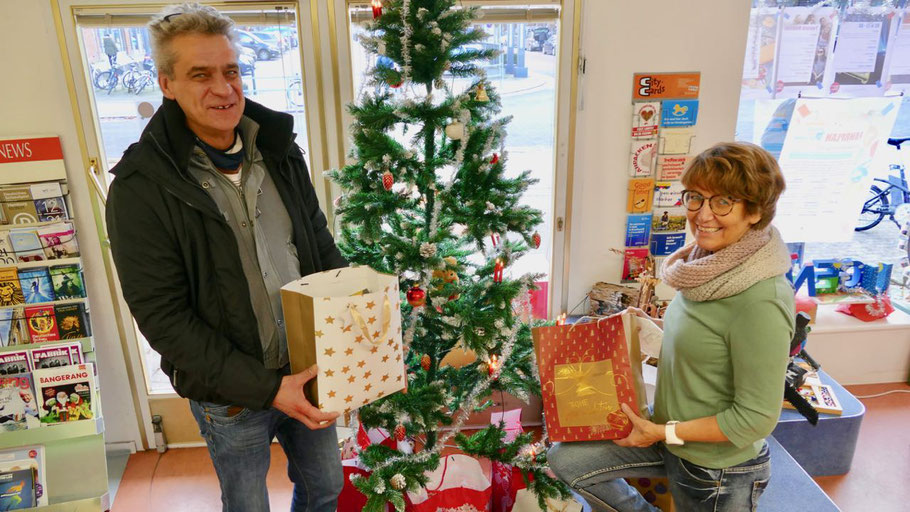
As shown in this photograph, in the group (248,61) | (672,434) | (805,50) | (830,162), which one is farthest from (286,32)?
(830,162)

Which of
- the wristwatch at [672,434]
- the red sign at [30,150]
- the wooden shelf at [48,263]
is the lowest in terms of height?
the wristwatch at [672,434]

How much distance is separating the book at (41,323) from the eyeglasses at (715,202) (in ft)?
8.19

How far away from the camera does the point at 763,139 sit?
2.87 metres

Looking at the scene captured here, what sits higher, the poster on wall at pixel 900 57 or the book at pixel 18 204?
the poster on wall at pixel 900 57

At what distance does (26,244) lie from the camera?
7.57 feet

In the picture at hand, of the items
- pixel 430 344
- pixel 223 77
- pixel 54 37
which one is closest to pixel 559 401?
pixel 430 344

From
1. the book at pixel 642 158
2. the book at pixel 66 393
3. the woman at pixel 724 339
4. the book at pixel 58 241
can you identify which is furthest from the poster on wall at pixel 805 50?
the book at pixel 66 393

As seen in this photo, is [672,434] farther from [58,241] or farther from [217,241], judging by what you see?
[58,241]

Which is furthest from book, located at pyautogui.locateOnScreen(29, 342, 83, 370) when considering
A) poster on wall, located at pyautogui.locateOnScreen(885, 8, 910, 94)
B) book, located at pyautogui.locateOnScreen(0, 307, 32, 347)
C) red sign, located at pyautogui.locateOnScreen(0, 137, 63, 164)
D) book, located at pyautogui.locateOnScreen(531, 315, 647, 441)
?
poster on wall, located at pyautogui.locateOnScreen(885, 8, 910, 94)

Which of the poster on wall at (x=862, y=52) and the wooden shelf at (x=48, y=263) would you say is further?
the poster on wall at (x=862, y=52)

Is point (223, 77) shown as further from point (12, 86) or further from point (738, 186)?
point (12, 86)

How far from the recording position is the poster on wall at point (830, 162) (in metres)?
2.86

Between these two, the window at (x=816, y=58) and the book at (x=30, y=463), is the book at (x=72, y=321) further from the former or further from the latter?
the window at (x=816, y=58)

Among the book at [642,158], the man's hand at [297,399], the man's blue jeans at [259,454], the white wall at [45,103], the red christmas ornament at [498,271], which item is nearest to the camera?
the man's hand at [297,399]
